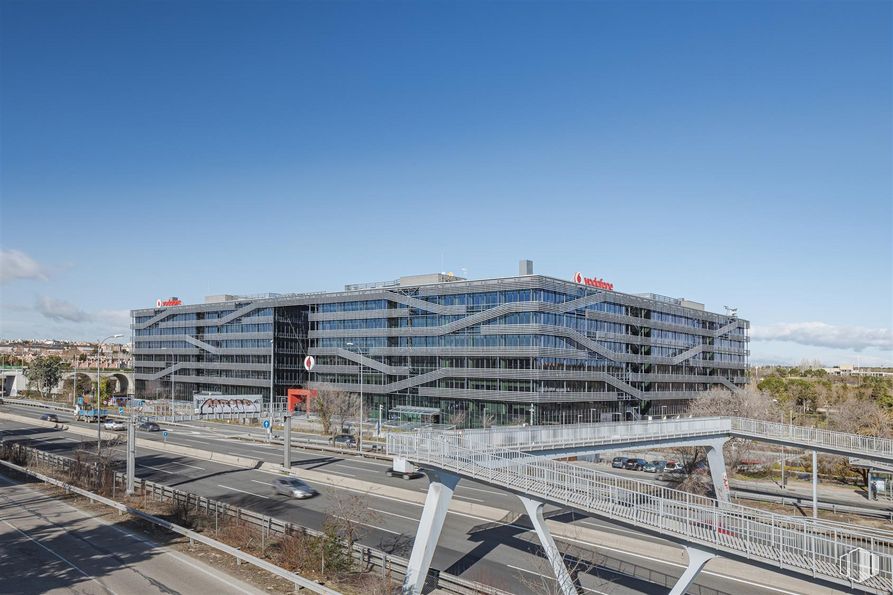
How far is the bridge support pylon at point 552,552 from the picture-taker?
2252 centimetres

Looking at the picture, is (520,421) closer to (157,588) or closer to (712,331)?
(712,331)

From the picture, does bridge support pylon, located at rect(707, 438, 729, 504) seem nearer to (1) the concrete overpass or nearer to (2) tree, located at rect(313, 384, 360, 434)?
(2) tree, located at rect(313, 384, 360, 434)

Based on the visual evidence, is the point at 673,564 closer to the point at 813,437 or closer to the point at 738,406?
the point at 813,437

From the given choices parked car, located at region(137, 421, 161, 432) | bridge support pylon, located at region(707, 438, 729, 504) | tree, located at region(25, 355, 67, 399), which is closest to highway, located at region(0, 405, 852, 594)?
bridge support pylon, located at region(707, 438, 729, 504)

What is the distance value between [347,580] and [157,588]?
21.7ft

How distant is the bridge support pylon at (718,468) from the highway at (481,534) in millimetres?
11200

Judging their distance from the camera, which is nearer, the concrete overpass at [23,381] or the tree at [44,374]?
the concrete overpass at [23,381]

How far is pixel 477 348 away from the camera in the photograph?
8162 cm

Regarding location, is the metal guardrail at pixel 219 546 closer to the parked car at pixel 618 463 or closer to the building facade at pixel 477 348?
the building facade at pixel 477 348

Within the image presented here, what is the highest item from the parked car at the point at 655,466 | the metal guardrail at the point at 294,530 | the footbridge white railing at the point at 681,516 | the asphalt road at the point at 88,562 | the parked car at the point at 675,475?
the footbridge white railing at the point at 681,516

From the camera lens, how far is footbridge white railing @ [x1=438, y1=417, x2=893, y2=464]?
29531 mm

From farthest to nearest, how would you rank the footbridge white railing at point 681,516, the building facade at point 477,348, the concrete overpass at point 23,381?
the concrete overpass at point 23,381 → the building facade at point 477,348 → the footbridge white railing at point 681,516

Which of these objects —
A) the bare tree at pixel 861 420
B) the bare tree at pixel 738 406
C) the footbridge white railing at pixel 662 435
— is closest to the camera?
the footbridge white railing at pixel 662 435

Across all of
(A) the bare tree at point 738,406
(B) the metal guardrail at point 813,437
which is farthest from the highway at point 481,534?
(A) the bare tree at point 738,406
